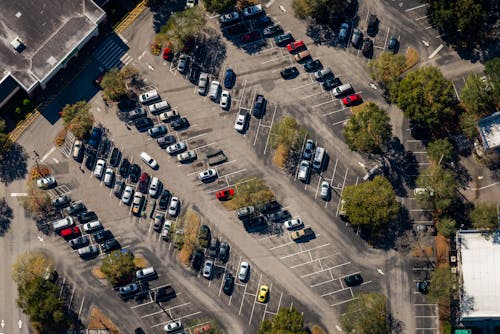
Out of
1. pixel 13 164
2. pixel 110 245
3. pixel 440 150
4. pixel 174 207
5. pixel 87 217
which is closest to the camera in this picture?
pixel 440 150

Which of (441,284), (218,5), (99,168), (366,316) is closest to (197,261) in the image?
(99,168)

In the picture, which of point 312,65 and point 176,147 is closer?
point 176,147

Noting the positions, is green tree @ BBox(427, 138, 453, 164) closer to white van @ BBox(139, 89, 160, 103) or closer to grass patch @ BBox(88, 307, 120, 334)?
white van @ BBox(139, 89, 160, 103)

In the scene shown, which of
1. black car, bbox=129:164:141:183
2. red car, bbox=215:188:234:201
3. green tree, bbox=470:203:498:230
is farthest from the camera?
black car, bbox=129:164:141:183

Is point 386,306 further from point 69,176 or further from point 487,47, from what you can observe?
point 69,176

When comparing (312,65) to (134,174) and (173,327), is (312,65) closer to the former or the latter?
(134,174)

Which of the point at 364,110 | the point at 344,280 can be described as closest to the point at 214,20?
the point at 364,110

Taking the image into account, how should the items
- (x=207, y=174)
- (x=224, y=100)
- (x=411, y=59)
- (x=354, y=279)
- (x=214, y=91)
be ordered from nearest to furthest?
(x=354, y=279), (x=207, y=174), (x=411, y=59), (x=224, y=100), (x=214, y=91)

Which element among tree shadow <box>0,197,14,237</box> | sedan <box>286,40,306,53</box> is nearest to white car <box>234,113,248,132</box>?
sedan <box>286,40,306,53</box>
